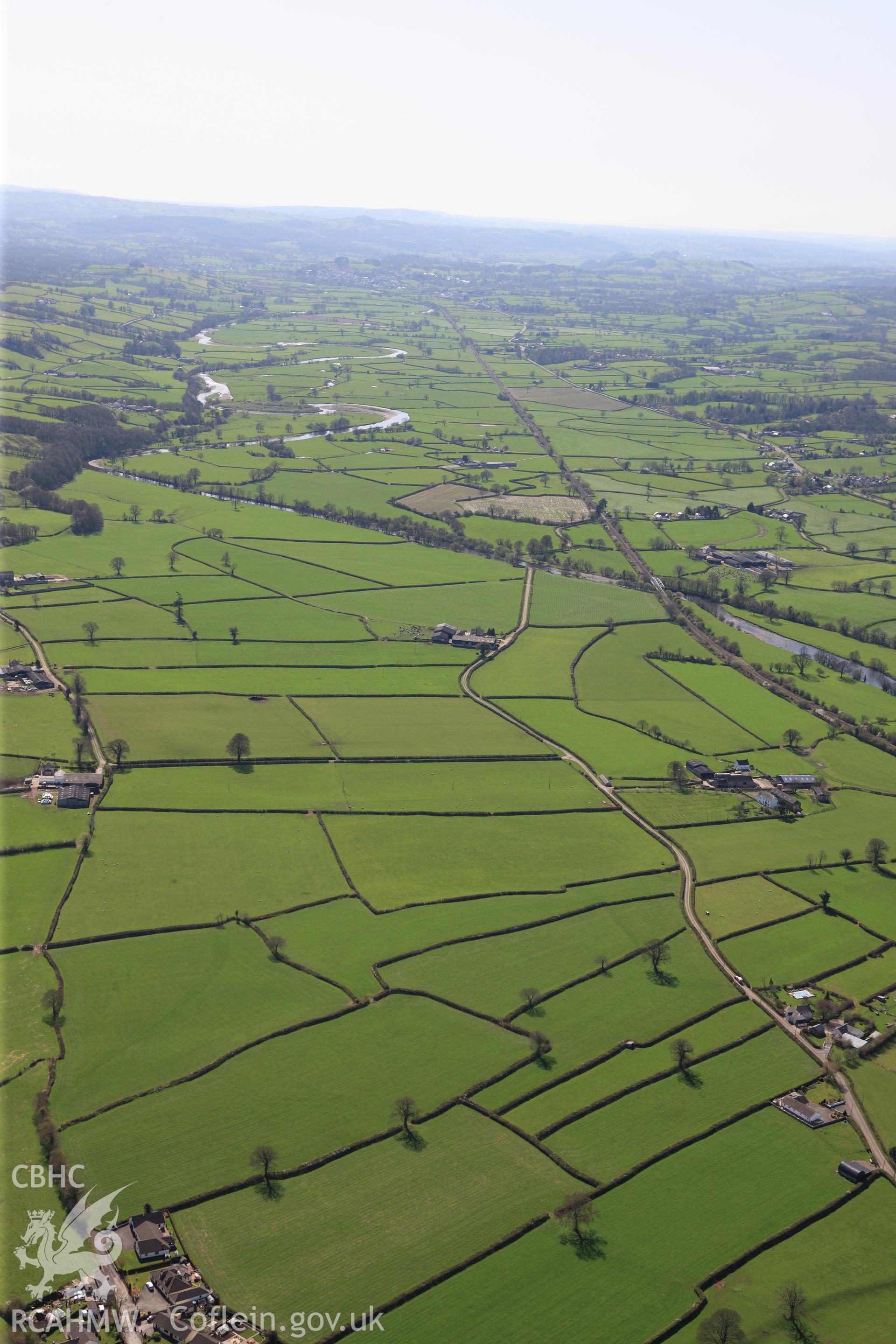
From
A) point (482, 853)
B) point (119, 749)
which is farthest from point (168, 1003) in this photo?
point (119, 749)

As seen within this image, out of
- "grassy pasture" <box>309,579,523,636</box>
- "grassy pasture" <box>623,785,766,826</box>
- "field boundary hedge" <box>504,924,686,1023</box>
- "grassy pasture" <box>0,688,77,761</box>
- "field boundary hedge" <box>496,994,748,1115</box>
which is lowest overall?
"field boundary hedge" <box>496,994,748,1115</box>

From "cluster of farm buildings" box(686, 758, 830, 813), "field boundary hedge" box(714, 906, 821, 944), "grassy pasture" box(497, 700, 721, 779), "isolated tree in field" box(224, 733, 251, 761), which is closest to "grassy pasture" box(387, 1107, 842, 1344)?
"field boundary hedge" box(714, 906, 821, 944)

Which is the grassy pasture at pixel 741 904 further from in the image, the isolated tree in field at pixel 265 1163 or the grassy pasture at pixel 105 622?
the grassy pasture at pixel 105 622

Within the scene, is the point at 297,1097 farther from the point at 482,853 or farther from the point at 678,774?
the point at 678,774

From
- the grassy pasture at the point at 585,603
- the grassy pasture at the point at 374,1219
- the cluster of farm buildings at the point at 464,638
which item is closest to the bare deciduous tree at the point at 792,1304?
the grassy pasture at the point at 374,1219

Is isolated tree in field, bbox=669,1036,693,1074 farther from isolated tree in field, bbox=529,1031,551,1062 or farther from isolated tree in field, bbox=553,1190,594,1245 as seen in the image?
isolated tree in field, bbox=553,1190,594,1245

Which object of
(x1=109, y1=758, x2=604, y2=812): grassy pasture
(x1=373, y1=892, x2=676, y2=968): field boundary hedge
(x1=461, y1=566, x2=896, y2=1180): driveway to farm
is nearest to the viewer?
(x1=461, y1=566, x2=896, y2=1180): driveway to farm

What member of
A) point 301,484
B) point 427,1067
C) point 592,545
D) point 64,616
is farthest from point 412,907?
point 301,484
